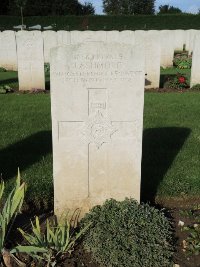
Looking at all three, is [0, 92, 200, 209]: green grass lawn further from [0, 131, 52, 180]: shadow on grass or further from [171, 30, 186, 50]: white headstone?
[171, 30, 186, 50]: white headstone

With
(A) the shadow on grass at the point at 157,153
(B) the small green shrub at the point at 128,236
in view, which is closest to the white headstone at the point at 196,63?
(A) the shadow on grass at the point at 157,153

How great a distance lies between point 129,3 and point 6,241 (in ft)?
253

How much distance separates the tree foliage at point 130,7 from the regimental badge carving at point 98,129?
235 ft

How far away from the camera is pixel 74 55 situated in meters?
3.16

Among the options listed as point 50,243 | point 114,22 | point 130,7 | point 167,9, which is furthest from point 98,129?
→ point 130,7

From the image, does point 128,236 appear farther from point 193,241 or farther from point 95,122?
point 95,122

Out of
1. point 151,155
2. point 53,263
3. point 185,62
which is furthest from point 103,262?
point 185,62

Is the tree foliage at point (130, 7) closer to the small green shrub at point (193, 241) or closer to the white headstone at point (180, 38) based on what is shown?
the white headstone at point (180, 38)

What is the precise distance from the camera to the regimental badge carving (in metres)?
3.34

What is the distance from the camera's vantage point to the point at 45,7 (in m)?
53.3

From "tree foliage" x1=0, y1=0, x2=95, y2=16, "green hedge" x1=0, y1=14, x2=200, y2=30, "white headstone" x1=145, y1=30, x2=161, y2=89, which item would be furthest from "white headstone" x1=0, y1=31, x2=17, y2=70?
"tree foliage" x1=0, y1=0, x2=95, y2=16

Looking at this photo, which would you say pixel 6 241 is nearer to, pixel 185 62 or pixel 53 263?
pixel 53 263

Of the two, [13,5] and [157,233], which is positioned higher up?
[13,5]

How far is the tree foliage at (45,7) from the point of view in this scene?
48.2 metres
